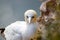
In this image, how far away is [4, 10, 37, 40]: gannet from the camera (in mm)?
954

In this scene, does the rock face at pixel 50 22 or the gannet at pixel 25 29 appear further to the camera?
the gannet at pixel 25 29

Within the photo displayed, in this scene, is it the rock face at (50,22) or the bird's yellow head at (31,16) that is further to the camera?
the bird's yellow head at (31,16)

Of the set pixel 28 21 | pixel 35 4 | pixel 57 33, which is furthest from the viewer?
pixel 35 4

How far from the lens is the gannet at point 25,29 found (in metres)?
0.95

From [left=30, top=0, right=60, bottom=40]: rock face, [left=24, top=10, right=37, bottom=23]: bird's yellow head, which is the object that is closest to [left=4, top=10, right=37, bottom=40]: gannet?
[left=24, top=10, right=37, bottom=23]: bird's yellow head

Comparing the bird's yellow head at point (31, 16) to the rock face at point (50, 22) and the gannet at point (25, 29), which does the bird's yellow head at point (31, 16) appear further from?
the rock face at point (50, 22)

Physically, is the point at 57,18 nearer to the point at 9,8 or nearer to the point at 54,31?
the point at 54,31

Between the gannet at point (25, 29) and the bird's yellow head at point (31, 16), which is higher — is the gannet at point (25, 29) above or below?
below

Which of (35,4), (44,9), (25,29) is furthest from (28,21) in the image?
(35,4)

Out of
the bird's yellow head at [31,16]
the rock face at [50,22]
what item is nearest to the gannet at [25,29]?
the bird's yellow head at [31,16]

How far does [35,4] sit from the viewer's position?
161 cm

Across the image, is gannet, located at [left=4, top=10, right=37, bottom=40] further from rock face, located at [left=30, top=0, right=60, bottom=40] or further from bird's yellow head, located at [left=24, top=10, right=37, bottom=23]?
rock face, located at [left=30, top=0, right=60, bottom=40]

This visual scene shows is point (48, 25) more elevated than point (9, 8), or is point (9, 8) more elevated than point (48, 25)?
point (9, 8)

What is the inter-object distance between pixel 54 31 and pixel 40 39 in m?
0.05
